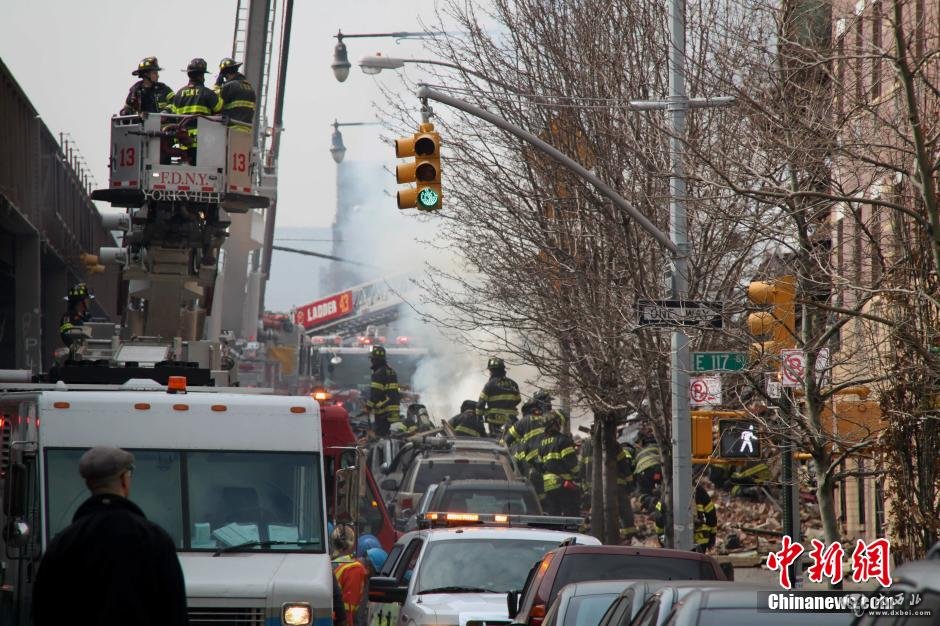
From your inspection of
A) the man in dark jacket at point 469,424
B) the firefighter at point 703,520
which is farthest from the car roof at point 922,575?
the man in dark jacket at point 469,424

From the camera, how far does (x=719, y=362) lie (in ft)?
52.5

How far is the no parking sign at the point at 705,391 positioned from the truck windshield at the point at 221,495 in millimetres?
6659

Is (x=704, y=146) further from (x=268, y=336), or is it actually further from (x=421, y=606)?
(x=268, y=336)

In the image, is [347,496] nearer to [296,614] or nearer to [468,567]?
[296,614]

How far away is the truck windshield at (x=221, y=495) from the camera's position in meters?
10.2

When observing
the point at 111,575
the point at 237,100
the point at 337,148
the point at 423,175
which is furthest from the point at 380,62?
the point at 337,148

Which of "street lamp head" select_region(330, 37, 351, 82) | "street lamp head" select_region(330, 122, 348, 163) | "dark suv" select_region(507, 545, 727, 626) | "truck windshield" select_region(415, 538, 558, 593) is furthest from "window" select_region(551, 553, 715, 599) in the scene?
"street lamp head" select_region(330, 122, 348, 163)

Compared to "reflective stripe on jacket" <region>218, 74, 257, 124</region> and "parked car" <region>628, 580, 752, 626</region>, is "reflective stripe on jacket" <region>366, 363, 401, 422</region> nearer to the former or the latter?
"reflective stripe on jacket" <region>218, 74, 257, 124</region>

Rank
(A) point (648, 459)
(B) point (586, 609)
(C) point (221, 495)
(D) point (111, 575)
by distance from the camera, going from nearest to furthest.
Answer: (D) point (111, 575) → (B) point (586, 609) → (C) point (221, 495) → (A) point (648, 459)

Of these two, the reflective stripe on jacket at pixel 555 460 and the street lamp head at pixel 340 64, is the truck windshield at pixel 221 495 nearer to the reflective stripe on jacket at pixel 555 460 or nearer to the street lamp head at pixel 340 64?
the reflective stripe on jacket at pixel 555 460

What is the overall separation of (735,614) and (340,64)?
2826 centimetres

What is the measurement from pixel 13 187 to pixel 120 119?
28.1 feet

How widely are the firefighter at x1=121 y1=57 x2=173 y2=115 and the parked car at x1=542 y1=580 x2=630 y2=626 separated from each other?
36.8 feet

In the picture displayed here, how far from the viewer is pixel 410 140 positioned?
16.1 metres
